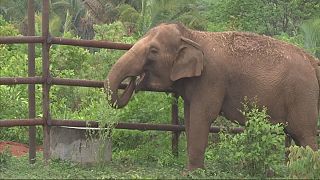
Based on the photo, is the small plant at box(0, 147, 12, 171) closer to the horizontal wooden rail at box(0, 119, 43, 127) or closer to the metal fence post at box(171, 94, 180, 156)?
the horizontal wooden rail at box(0, 119, 43, 127)

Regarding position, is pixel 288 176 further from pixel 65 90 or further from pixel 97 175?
pixel 65 90

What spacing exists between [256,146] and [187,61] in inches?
46.6

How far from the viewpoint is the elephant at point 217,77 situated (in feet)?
24.6

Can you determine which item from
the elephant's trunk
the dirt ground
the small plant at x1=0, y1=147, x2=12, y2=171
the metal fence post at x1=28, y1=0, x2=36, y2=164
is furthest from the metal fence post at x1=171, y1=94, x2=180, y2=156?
the dirt ground

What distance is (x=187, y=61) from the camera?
7.51 m

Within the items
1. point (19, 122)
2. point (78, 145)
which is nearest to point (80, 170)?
point (78, 145)

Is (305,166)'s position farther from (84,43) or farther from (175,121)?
(84,43)

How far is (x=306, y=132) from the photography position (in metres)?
7.79

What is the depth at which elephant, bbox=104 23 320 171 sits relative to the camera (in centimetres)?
750

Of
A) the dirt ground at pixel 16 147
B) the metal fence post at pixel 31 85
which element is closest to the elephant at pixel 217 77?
the metal fence post at pixel 31 85

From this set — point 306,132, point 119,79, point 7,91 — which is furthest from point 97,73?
point 306,132

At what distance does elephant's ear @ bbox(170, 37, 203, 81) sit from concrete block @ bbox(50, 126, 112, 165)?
1055mm

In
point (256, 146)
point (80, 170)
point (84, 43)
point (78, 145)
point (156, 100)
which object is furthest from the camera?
point (156, 100)

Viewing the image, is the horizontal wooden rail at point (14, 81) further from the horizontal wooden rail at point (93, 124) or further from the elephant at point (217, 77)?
the elephant at point (217, 77)
